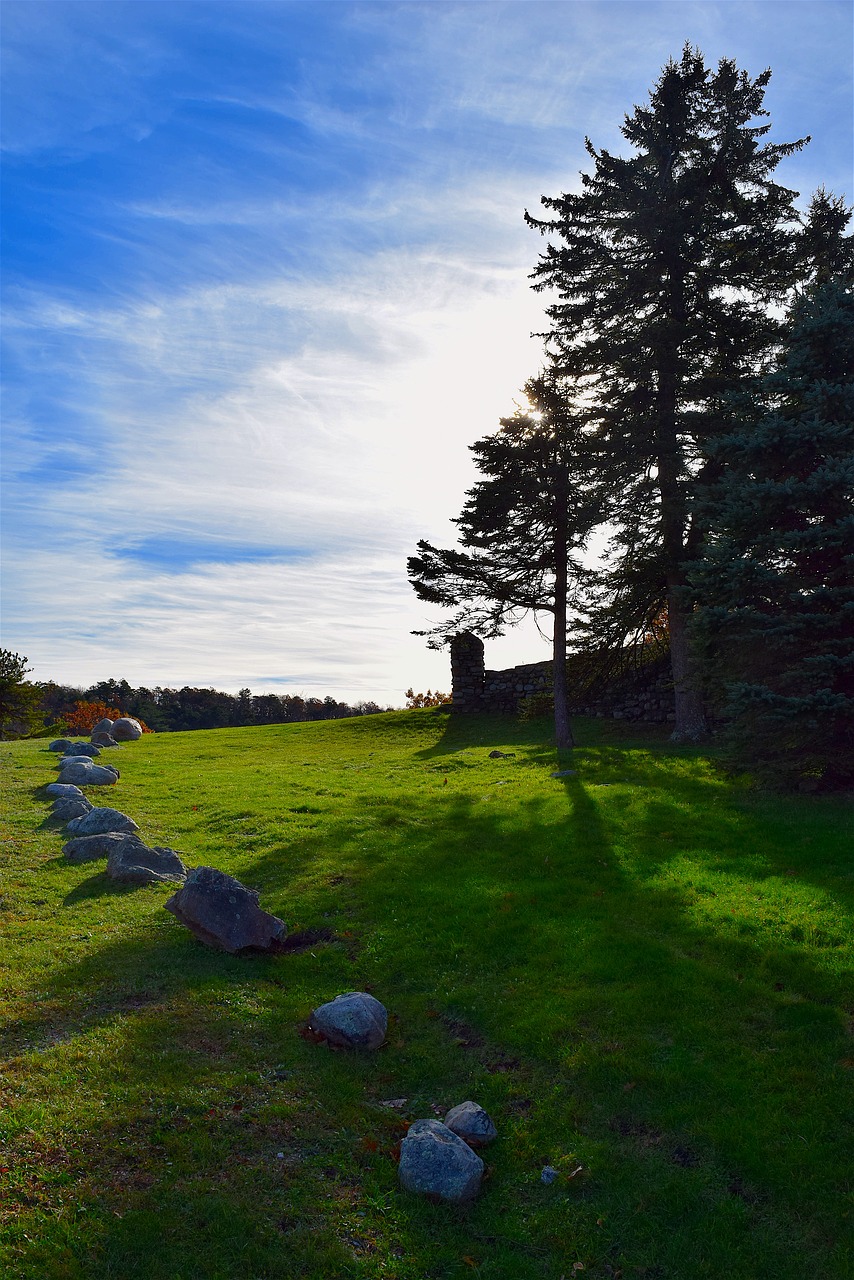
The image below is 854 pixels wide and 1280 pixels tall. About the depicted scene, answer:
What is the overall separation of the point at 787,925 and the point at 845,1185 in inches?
162

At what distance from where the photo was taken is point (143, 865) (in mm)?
13180

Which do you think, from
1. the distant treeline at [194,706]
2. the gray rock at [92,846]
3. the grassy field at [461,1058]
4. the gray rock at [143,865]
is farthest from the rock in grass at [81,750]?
the distant treeline at [194,706]

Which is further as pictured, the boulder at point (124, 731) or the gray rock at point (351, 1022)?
the boulder at point (124, 731)

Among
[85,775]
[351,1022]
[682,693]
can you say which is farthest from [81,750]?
[351,1022]

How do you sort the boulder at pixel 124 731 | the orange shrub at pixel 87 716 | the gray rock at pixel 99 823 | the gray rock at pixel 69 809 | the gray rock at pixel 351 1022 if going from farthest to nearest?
the orange shrub at pixel 87 716 → the boulder at pixel 124 731 → the gray rock at pixel 69 809 → the gray rock at pixel 99 823 → the gray rock at pixel 351 1022

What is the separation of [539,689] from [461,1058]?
28.6 meters

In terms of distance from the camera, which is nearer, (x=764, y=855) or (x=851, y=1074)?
(x=851, y=1074)

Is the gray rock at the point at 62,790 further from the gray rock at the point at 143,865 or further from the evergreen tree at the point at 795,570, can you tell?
the evergreen tree at the point at 795,570

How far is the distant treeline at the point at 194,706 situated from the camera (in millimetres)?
66750

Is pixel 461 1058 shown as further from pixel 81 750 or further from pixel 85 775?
pixel 81 750

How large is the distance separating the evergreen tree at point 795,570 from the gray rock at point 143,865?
1136 cm

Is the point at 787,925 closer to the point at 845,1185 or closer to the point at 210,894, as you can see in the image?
the point at 845,1185

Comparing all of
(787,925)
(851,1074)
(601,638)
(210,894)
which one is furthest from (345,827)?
(601,638)

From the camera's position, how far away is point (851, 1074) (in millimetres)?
7074
